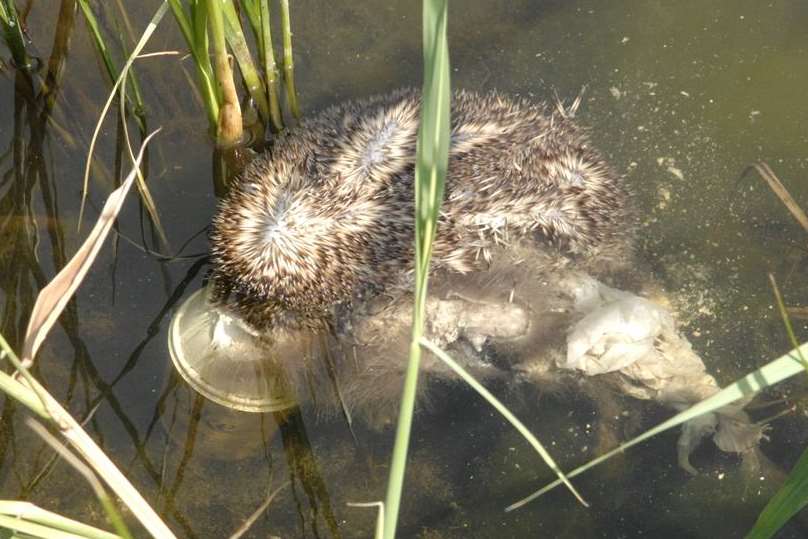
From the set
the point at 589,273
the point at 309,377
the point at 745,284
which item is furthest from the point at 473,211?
the point at 745,284

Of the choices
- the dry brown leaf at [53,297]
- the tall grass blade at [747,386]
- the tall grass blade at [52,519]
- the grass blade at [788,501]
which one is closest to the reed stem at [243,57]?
the dry brown leaf at [53,297]

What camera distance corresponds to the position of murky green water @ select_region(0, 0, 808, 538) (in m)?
3.10

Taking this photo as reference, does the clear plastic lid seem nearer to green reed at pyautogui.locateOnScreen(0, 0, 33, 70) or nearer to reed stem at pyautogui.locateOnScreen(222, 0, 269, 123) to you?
reed stem at pyautogui.locateOnScreen(222, 0, 269, 123)

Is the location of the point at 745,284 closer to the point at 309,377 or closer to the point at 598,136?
the point at 598,136

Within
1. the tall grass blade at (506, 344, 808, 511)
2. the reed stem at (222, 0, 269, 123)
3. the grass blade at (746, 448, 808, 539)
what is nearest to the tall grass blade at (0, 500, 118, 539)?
the tall grass blade at (506, 344, 808, 511)

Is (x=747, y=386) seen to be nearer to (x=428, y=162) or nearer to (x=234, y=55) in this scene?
(x=428, y=162)

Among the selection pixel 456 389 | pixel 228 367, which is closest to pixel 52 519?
pixel 228 367

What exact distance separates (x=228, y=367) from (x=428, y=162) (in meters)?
1.89

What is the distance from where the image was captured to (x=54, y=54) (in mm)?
4035

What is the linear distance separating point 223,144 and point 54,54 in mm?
930

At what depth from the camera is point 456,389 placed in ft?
10.7

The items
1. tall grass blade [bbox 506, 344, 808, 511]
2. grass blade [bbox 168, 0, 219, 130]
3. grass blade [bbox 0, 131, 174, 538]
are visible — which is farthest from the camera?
grass blade [bbox 168, 0, 219, 130]

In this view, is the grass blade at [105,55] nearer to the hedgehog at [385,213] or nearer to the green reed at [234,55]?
the green reed at [234,55]

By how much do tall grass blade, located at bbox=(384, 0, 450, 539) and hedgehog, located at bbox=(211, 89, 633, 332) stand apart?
4.58 ft
